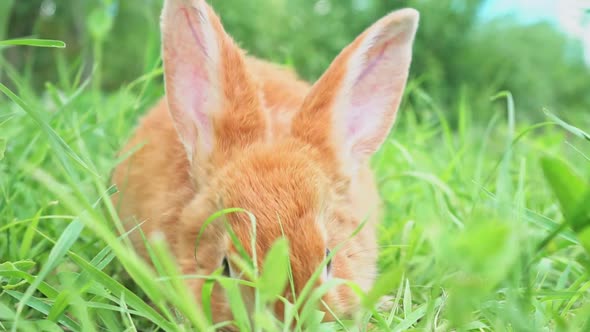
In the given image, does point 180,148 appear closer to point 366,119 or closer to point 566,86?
point 366,119

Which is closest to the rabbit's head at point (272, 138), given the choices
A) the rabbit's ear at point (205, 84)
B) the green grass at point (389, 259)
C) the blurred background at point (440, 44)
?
the rabbit's ear at point (205, 84)

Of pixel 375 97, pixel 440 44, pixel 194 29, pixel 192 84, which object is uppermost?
pixel 194 29

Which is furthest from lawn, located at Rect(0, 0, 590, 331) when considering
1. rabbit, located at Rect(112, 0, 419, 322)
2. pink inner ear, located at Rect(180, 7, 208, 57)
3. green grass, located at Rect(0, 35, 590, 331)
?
pink inner ear, located at Rect(180, 7, 208, 57)

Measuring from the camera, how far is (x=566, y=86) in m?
13.9

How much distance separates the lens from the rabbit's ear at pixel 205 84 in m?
1.96

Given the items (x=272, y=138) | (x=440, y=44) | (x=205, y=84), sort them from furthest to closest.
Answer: (x=440, y=44) < (x=205, y=84) < (x=272, y=138)

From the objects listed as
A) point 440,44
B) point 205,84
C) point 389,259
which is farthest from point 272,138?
point 440,44

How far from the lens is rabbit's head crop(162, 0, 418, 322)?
5.54ft

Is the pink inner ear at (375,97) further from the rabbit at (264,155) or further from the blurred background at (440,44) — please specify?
the blurred background at (440,44)

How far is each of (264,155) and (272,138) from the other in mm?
187

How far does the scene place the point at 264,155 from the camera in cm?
181

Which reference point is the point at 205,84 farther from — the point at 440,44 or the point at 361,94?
the point at 440,44

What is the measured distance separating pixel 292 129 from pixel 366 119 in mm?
398

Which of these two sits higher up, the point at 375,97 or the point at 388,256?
the point at 375,97
